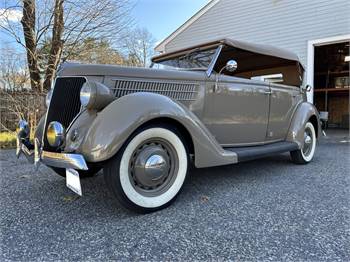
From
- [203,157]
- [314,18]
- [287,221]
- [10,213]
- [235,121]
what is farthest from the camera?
[314,18]

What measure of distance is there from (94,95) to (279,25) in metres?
8.08

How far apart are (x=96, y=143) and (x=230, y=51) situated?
245 centimetres

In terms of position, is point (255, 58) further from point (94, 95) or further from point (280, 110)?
point (94, 95)

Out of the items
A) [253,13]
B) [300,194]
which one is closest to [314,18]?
[253,13]

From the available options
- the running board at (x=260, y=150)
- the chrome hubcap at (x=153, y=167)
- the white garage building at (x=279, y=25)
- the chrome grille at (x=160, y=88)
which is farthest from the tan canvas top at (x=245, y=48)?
the white garage building at (x=279, y=25)

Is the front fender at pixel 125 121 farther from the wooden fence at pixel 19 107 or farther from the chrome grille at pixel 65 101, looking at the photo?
the wooden fence at pixel 19 107

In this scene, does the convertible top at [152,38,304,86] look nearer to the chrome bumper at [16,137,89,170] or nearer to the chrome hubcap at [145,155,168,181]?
the chrome hubcap at [145,155,168,181]

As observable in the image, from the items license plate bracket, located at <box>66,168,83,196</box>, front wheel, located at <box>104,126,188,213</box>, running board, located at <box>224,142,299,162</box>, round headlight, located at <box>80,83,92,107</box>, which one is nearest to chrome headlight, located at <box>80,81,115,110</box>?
round headlight, located at <box>80,83,92,107</box>

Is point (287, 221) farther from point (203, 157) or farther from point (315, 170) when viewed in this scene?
point (315, 170)

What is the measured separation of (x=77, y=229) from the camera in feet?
7.15

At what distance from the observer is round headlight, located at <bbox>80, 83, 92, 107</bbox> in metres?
2.34

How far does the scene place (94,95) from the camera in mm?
2340

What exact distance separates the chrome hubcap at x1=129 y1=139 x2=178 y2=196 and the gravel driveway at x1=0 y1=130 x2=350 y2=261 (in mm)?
228

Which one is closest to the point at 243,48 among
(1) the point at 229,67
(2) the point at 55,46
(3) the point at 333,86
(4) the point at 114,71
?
(1) the point at 229,67
